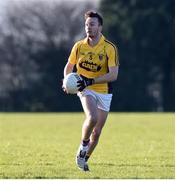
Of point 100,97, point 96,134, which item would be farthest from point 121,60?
point 100,97

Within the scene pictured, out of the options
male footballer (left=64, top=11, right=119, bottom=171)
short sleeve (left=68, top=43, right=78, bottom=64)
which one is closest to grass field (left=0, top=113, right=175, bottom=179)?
male footballer (left=64, top=11, right=119, bottom=171)

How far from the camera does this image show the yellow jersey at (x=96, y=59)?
11.1 m

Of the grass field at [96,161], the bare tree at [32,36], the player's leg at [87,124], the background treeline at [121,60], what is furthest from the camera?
the bare tree at [32,36]

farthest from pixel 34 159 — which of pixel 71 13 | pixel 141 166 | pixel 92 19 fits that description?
pixel 71 13

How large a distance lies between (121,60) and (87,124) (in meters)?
50.7

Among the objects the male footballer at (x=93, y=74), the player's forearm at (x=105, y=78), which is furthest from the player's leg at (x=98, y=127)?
the player's forearm at (x=105, y=78)

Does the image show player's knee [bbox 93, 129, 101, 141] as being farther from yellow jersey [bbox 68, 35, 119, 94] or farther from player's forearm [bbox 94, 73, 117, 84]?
player's forearm [bbox 94, 73, 117, 84]

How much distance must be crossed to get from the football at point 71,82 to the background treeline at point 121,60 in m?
49.6

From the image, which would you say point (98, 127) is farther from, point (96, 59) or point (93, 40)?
point (93, 40)

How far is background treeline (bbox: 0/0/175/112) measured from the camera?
61.8 m

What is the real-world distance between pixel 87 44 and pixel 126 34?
5141cm

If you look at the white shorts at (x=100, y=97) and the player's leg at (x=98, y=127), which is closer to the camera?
the white shorts at (x=100, y=97)

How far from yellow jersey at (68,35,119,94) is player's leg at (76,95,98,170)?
0.25 metres

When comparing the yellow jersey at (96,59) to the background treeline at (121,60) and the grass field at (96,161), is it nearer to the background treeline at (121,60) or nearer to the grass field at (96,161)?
the grass field at (96,161)
